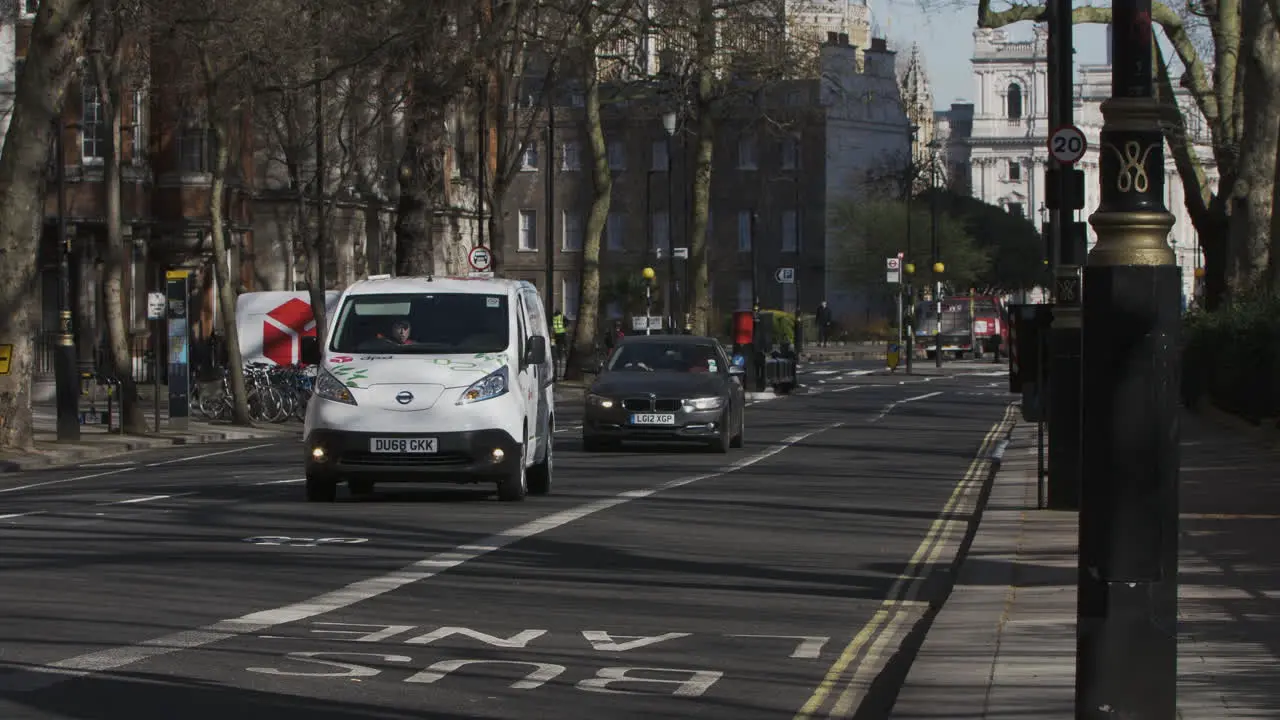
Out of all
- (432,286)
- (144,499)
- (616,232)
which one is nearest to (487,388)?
(432,286)

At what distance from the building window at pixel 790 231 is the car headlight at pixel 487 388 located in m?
100

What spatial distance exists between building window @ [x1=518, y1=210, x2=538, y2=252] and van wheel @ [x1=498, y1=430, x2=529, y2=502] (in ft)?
336

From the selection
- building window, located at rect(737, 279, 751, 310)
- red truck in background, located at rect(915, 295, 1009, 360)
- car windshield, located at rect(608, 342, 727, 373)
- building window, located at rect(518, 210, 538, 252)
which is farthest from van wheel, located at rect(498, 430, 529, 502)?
building window, located at rect(518, 210, 538, 252)

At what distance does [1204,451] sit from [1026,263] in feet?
346

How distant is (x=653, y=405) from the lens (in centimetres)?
2972

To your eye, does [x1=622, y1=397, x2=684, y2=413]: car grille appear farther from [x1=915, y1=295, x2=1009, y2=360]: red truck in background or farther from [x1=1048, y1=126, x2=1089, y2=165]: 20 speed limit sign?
[x1=915, y1=295, x2=1009, y2=360]: red truck in background

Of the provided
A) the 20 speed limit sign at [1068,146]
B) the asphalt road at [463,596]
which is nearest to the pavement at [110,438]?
the asphalt road at [463,596]

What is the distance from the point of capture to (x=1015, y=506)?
66.9 ft

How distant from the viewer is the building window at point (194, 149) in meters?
57.5

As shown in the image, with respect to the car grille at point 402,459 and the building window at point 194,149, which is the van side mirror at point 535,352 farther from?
the building window at point 194,149

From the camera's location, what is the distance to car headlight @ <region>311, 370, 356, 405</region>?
66.1 feet

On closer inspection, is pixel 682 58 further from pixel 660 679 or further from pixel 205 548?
pixel 660 679

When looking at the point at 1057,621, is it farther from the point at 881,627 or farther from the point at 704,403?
the point at 704,403

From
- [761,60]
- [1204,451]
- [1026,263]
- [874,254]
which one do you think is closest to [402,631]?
[1204,451]
